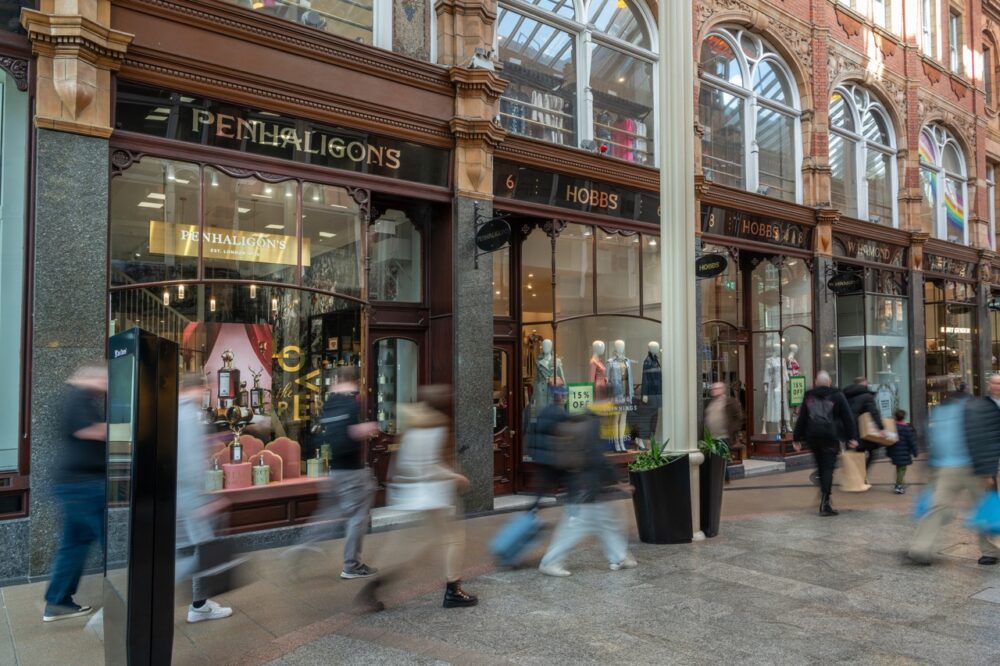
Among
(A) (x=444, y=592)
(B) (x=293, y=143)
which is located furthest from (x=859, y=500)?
(B) (x=293, y=143)

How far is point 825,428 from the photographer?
8984mm

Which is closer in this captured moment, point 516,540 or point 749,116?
point 516,540

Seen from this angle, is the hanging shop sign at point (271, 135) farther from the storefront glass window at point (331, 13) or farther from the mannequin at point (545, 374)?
the mannequin at point (545, 374)

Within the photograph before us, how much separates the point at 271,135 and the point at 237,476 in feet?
12.4

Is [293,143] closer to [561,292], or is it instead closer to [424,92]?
[424,92]

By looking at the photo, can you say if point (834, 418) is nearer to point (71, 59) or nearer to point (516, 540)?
point (516, 540)

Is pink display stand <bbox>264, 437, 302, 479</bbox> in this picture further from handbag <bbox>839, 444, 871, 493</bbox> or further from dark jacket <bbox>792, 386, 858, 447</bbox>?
handbag <bbox>839, 444, 871, 493</bbox>

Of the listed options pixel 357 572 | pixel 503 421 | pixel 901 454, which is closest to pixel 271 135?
pixel 357 572

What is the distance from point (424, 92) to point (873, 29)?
12963mm

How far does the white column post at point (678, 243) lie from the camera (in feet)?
24.9

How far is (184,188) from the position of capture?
7617 mm

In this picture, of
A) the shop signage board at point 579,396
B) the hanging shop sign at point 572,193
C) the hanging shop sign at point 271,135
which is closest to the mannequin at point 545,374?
the shop signage board at point 579,396

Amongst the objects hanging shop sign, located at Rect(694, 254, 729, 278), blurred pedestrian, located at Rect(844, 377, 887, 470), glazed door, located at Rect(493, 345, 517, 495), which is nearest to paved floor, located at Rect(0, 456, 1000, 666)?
blurred pedestrian, located at Rect(844, 377, 887, 470)

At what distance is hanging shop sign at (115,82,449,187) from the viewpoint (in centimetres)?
726
